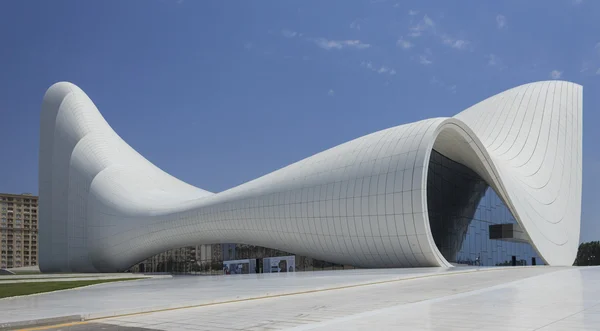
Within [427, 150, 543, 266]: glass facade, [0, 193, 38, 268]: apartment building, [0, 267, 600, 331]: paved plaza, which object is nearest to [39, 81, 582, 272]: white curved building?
[427, 150, 543, 266]: glass facade

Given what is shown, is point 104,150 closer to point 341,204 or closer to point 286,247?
point 286,247

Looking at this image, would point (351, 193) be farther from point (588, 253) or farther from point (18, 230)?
point (18, 230)

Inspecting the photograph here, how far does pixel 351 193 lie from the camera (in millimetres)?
26391

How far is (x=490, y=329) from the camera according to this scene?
6.48 m

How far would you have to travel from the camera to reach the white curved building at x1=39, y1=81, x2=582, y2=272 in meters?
25.8

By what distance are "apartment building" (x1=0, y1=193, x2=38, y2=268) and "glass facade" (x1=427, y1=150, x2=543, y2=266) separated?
268 feet

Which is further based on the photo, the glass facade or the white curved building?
the glass facade

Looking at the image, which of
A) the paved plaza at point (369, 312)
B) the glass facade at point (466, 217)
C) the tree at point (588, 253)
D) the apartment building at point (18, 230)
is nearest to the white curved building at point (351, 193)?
the glass facade at point (466, 217)

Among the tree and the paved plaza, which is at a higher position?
the paved plaza

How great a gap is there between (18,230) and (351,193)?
8646cm

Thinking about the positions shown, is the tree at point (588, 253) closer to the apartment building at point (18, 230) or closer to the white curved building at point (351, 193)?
the white curved building at point (351, 193)

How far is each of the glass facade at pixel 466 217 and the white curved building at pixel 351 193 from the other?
93mm

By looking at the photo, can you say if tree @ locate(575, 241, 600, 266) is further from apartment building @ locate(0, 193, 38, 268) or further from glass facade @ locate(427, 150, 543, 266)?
apartment building @ locate(0, 193, 38, 268)

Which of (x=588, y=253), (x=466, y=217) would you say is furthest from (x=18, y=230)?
(x=466, y=217)
